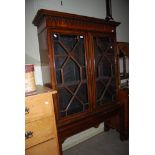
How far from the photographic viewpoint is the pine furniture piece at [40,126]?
43.7 inches

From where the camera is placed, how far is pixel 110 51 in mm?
1904

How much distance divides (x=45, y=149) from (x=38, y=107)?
1.27ft

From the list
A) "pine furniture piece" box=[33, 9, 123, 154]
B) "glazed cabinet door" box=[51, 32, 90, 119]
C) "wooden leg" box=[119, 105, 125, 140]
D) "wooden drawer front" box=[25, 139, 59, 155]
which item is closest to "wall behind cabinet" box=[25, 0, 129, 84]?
"pine furniture piece" box=[33, 9, 123, 154]

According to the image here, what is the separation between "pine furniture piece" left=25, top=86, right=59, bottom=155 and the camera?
3.64 feet

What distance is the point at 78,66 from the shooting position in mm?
1617

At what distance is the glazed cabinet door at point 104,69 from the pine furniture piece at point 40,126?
717mm

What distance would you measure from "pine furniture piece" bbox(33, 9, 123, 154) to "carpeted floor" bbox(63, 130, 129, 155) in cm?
51

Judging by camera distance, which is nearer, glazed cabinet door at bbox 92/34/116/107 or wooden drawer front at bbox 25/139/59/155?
wooden drawer front at bbox 25/139/59/155

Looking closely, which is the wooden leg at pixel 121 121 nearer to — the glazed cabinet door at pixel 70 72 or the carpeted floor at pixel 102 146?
the carpeted floor at pixel 102 146

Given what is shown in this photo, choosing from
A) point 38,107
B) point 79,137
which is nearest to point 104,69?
point 38,107

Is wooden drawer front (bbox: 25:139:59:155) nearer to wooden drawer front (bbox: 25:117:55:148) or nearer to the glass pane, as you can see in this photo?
wooden drawer front (bbox: 25:117:55:148)
